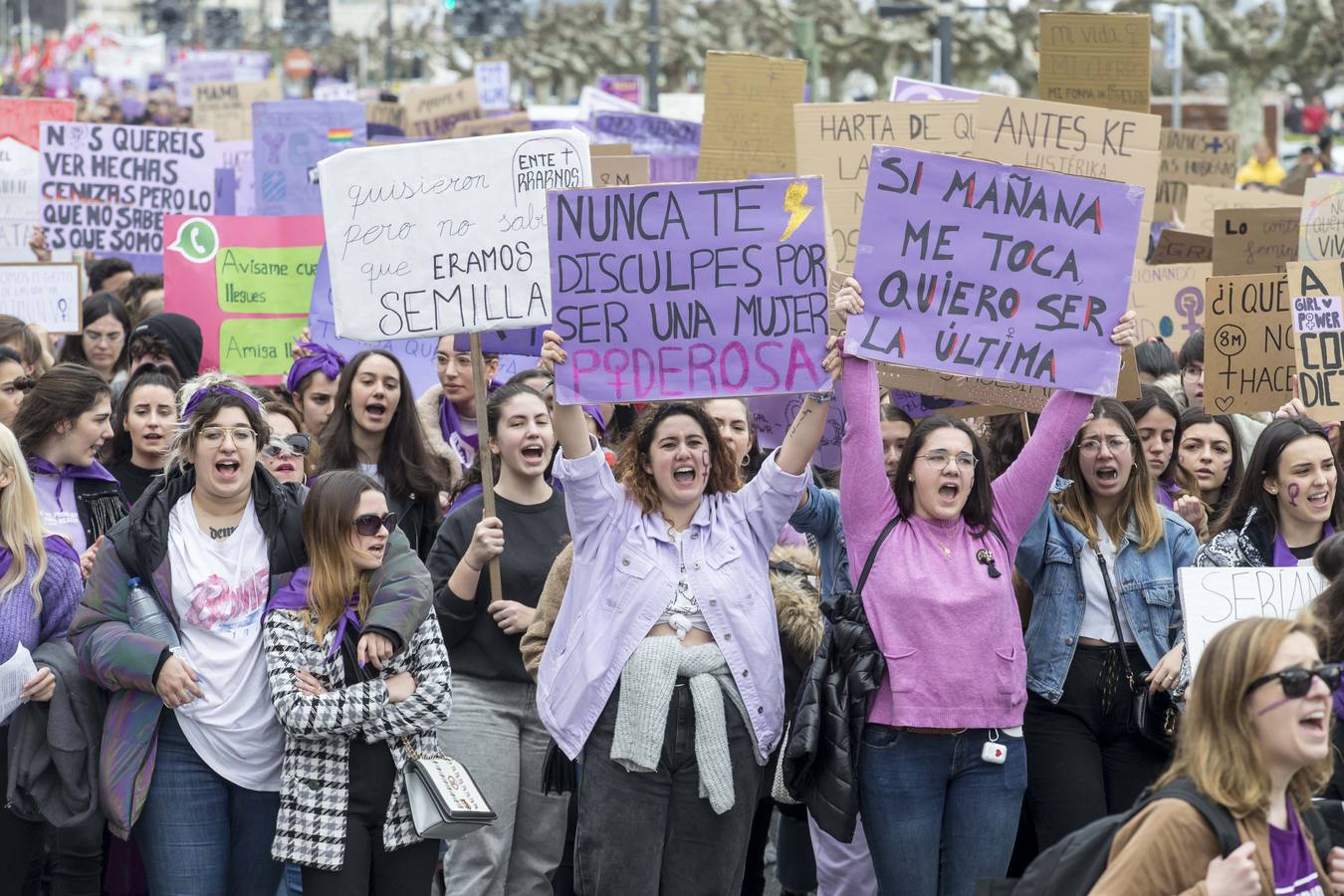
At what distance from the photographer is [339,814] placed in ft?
16.3

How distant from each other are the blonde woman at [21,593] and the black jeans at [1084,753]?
2762mm

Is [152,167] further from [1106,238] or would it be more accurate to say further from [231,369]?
[1106,238]

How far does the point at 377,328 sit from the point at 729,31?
46.3m

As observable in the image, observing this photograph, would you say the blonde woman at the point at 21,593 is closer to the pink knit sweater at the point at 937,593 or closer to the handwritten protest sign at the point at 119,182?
the pink knit sweater at the point at 937,593

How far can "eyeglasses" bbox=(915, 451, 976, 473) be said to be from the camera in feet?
16.6

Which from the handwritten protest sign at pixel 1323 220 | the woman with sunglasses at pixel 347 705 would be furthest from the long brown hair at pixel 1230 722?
the handwritten protest sign at pixel 1323 220

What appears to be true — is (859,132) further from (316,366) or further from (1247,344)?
(316,366)

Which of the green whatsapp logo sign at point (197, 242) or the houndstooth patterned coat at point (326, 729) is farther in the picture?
the green whatsapp logo sign at point (197, 242)

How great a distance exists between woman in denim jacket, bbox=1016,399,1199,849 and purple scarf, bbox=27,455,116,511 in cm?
299

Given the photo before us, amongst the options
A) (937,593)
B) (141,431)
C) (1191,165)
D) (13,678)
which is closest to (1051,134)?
(937,593)

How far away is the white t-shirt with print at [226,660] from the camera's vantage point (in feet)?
16.5

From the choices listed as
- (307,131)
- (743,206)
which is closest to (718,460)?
(743,206)

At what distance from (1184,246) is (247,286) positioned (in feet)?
16.7

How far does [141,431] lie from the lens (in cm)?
661
